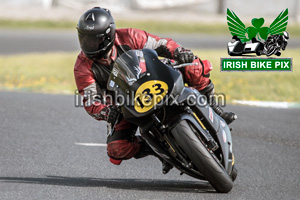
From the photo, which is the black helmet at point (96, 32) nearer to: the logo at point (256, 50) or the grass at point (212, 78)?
the grass at point (212, 78)

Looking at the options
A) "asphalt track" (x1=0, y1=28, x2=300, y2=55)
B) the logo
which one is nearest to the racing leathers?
the logo

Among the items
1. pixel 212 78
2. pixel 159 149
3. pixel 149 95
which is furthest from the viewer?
pixel 212 78

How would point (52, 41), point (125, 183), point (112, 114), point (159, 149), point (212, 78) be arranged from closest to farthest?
point (159, 149) → point (112, 114) → point (125, 183) → point (212, 78) → point (52, 41)

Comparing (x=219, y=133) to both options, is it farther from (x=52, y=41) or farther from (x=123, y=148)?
(x=52, y=41)

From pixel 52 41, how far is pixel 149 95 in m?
16.7

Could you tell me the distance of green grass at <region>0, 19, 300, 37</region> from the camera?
75.3 feet

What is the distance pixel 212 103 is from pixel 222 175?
108 cm

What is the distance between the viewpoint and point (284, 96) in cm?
1266

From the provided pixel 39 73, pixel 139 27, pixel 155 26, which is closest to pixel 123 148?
pixel 39 73

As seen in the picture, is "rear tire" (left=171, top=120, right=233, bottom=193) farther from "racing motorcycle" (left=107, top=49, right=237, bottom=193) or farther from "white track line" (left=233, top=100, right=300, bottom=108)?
"white track line" (left=233, top=100, right=300, bottom=108)

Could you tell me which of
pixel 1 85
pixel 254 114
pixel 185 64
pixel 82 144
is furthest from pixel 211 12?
pixel 185 64

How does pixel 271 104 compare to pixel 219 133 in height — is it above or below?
below

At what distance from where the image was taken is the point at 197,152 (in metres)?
5.02

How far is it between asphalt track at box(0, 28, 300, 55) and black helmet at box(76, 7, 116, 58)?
13921mm
